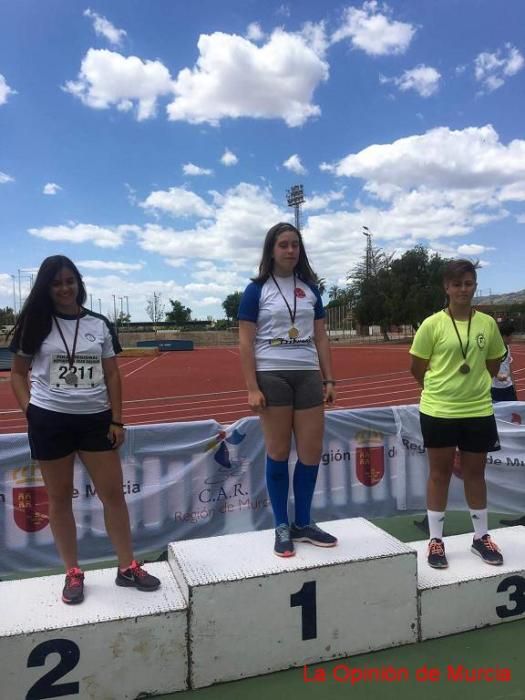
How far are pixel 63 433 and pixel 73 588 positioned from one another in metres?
0.66

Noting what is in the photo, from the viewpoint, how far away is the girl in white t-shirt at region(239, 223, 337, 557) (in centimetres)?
252

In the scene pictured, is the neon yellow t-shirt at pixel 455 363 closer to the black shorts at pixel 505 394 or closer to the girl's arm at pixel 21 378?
the girl's arm at pixel 21 378

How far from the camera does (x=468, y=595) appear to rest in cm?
245

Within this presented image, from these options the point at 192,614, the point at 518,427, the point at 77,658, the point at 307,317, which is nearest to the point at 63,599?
the point at 77,658

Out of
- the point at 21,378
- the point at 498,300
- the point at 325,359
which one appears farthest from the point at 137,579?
the point at 498,300

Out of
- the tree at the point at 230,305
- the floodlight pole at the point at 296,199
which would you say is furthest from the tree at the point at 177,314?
the floodlight pole at the point at 296,199

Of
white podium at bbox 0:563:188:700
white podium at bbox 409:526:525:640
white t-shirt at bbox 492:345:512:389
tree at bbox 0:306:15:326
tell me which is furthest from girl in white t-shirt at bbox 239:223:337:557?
tree at bbox 0:306:15:326

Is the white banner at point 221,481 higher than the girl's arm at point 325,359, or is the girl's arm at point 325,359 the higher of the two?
the girl's arm at point 325,359

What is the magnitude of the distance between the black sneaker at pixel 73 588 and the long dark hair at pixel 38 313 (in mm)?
983

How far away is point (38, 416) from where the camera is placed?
221cm

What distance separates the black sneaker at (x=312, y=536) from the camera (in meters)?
2.51

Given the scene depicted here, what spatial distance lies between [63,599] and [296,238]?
1946 millimetres

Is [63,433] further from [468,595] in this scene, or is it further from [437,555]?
[468,595]

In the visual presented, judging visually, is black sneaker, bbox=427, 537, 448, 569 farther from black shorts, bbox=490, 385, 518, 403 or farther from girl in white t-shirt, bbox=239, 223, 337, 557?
black shorts, bbox=490, 385, 518, 403
